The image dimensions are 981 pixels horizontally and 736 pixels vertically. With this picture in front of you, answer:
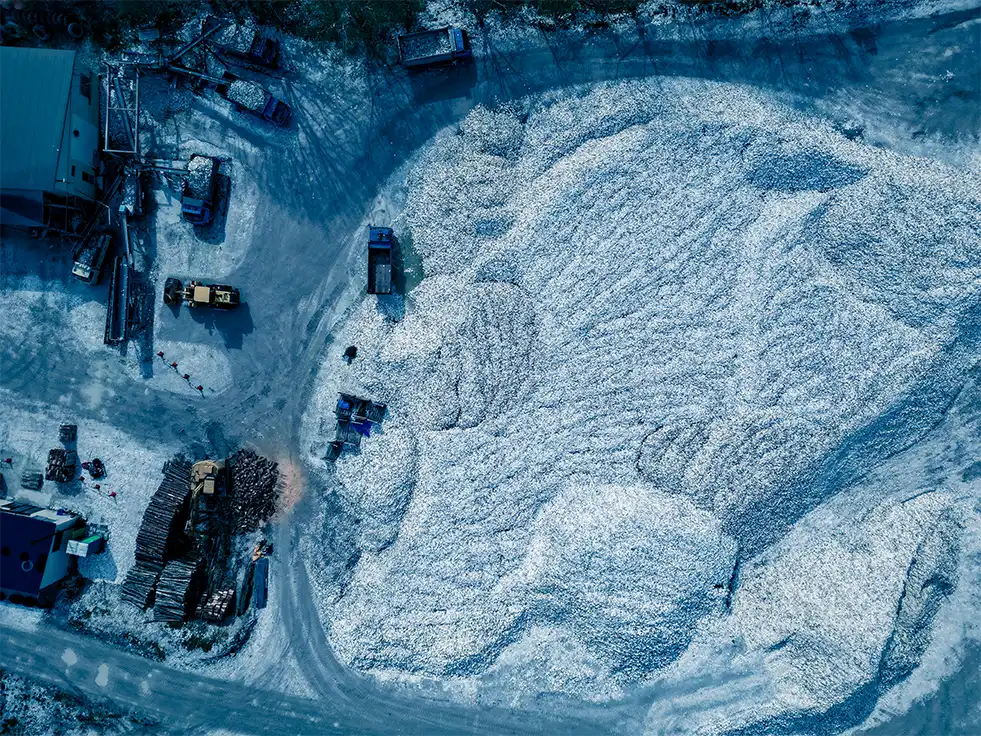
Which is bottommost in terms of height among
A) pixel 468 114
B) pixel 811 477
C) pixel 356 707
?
pixel 356 707

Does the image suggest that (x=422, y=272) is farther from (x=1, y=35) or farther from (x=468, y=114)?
(x=1, y=35)

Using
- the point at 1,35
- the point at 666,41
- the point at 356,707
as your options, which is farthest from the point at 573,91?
the point at 356,707

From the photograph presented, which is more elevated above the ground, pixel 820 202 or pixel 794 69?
pixel 794 69

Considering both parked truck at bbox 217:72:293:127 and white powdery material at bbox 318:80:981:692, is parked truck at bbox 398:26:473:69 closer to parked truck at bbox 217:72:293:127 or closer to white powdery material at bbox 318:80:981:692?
white powdery material at bbox 318:80:981:692

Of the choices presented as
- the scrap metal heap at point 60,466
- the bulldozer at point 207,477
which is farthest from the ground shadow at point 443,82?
the scrap metal heap at point 60,466

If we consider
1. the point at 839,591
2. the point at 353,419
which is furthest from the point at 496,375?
the point at 839,591

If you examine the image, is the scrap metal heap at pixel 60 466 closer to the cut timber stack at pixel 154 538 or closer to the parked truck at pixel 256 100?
the cut timber stack at pixel 154 538
